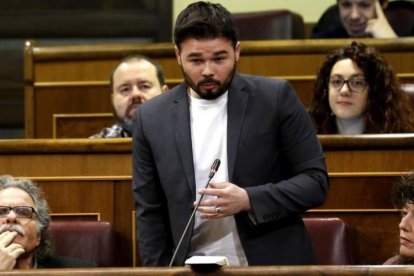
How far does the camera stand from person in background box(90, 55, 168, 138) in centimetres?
221

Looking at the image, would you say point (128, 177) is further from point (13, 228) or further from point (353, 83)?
point (353, 83)

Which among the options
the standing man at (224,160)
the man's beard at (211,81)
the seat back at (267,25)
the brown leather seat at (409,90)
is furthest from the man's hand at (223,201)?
the seat back at (267,25)

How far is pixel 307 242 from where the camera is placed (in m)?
1.48

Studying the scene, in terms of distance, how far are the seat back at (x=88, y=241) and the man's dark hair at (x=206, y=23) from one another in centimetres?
47

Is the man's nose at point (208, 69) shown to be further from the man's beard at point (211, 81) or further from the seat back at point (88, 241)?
the seat back at point (88, 241)

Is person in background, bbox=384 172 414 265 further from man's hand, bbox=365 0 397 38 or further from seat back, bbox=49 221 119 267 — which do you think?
man's hand, bbox=365 0 397 38

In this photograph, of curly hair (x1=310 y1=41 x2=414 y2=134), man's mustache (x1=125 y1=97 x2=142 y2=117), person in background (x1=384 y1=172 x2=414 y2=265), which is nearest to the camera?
person in background (x1=384 y1=172 x2=414 y2=265)

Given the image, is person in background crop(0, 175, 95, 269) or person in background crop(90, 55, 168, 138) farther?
A: person in background crop(90, 55, 168, 138)

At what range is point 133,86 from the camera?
7.31 ft

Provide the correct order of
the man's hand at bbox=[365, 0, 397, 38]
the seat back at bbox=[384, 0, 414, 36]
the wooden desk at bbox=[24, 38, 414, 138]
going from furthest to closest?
the seat back at bbox=[384, 0, 414, 36] < the man's hand at bbox=[365, 0, 397, 38] < the wooden desk at bbox=[24, 38, 414, 138]

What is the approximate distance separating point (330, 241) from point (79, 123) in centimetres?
93

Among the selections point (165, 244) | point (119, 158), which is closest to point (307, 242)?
point (165, 244)

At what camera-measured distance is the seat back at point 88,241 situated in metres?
1.80

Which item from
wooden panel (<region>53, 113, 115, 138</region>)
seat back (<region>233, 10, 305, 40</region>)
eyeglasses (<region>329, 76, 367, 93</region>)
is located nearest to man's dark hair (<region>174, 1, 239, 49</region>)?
eyeglasses (<region>329, 76, 367, 93</region>)
